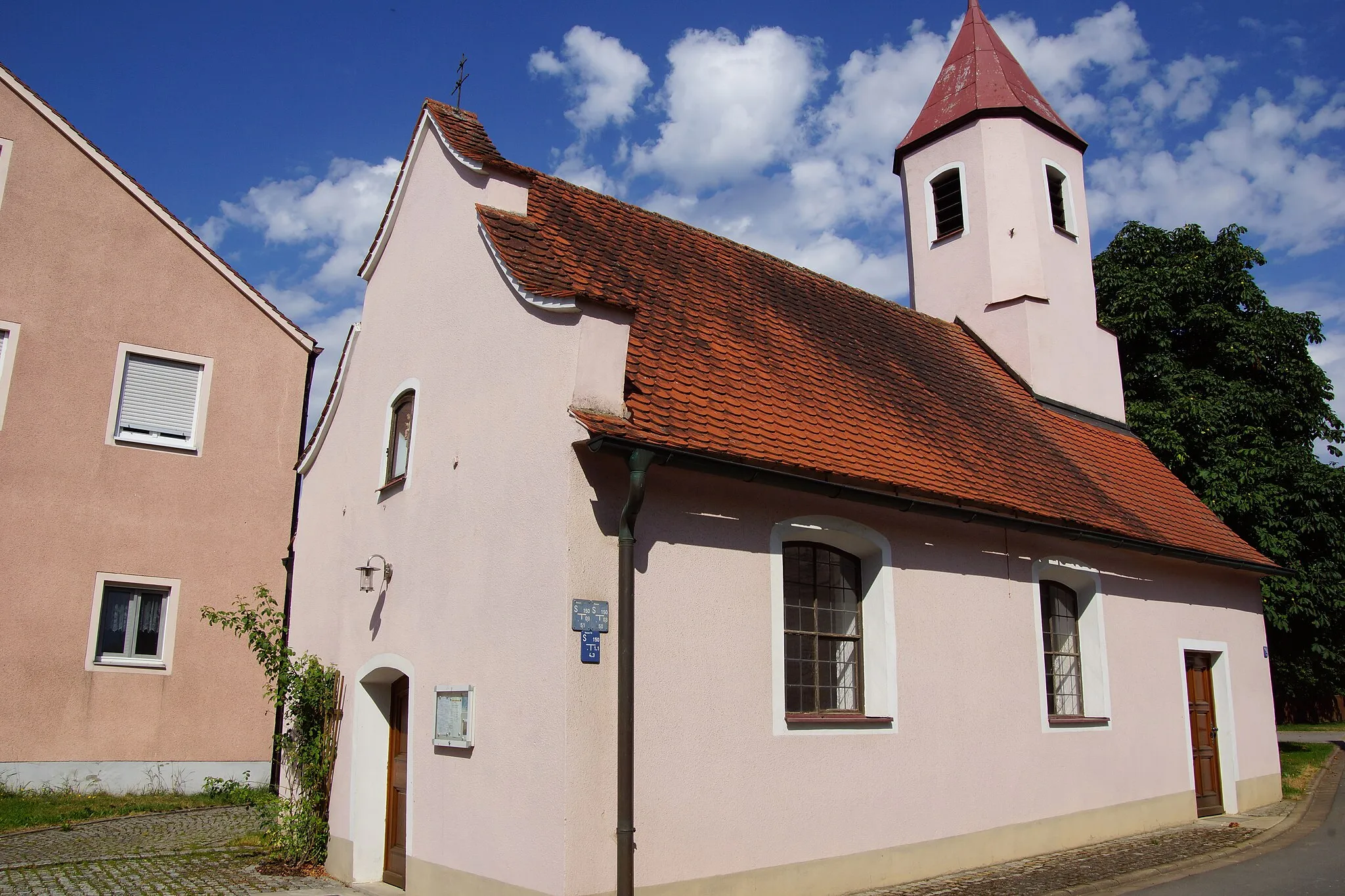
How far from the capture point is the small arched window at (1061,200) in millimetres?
17438

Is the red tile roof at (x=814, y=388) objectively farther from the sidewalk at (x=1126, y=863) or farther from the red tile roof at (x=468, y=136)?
the sidewalk at (x=1126, y=863)

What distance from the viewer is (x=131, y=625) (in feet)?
45.3

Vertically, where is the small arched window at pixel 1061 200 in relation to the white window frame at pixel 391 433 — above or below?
above

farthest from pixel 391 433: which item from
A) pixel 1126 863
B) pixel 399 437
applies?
pixel 1126 863

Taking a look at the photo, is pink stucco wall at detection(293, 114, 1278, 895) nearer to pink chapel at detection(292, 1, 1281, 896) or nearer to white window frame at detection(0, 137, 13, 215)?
pink chapel at detection(292, 1, 1281, 896)

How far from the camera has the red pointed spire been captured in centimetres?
1720

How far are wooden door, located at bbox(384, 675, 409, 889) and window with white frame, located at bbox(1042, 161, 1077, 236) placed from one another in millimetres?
13554

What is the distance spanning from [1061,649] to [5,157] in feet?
51.6

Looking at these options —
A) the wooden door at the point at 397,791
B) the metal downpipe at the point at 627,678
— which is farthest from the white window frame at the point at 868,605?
the wooden door at the point at 397,791

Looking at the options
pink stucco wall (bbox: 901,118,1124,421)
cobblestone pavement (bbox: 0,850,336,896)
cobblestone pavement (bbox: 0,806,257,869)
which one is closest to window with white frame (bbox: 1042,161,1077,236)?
pink stucco wall (bbox: 901,118,1124,421)

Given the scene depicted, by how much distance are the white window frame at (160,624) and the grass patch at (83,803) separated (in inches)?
62.8

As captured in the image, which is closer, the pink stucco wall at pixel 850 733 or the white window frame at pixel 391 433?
the pink stucco wall at pixel 850 733

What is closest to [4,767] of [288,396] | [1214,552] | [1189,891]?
[288,396]

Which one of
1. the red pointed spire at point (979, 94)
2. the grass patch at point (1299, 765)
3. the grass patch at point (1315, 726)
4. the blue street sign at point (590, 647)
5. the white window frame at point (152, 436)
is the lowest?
the grass patch at point (1315, 726)
